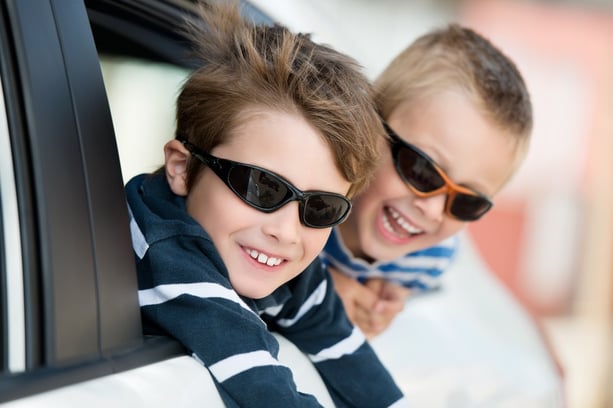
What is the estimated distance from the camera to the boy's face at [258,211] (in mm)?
1711

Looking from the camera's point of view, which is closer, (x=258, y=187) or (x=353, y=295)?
(x=258, y=187)

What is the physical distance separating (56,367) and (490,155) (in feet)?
4.96

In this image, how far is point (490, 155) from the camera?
2414 millimetres

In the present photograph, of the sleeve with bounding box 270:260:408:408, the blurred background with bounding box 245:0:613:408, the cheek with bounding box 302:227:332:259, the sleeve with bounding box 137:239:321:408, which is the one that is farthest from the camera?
the blurred background with bounding box 245:0:613:408

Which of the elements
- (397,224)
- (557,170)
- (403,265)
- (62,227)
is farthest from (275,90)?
(557,170)

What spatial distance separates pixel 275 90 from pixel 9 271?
28.9 inches

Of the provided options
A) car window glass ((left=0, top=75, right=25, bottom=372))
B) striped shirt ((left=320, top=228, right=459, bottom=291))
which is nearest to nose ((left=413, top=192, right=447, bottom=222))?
striped shirt ((left=320, top=228, right=459, bottom=291))

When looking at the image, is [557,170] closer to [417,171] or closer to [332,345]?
[417,171]

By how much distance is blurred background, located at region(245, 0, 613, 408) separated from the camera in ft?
38.8

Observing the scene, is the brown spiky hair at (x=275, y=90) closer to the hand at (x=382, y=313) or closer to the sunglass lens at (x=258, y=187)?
the sunglass lens at (x=258, y=187)

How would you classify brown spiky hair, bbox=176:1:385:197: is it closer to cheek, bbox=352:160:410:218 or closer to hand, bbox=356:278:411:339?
cheek, bbox=352:160:410:218

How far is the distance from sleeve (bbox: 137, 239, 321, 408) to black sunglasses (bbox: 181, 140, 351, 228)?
16 cm

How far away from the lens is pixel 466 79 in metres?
2.47

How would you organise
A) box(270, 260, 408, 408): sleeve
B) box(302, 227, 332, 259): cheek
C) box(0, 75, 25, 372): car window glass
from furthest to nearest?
box(270, 260, 408, 408): sleeve
box(302, 227, 332, 259): cheek
box(0, 75, 25, 372): car window glass
